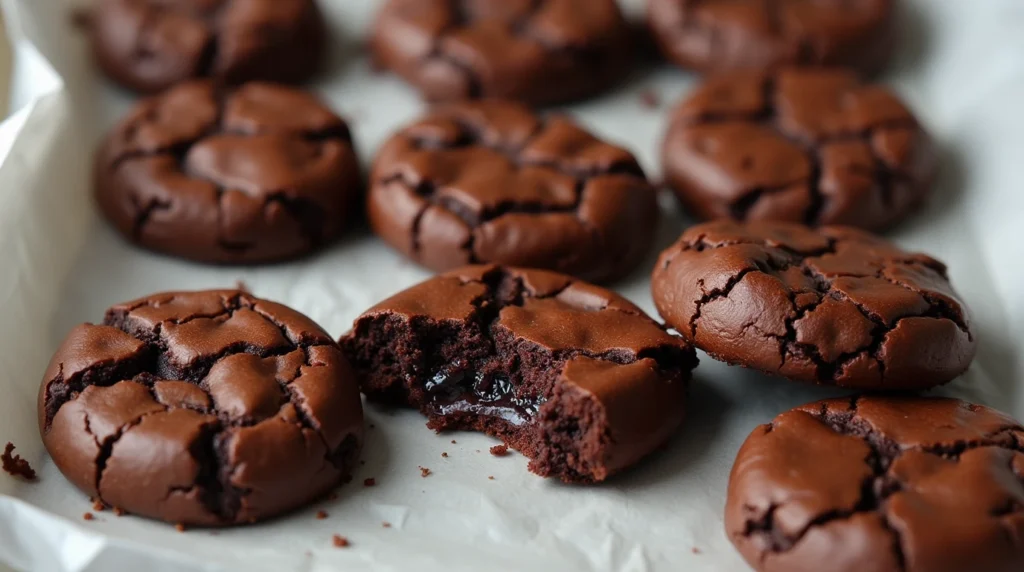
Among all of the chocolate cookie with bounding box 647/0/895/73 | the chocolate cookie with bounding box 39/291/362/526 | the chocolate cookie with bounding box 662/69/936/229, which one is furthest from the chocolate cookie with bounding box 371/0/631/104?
the chocolate cookie with bounding box 39/291/362/526

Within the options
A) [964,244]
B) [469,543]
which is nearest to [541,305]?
[469,543]

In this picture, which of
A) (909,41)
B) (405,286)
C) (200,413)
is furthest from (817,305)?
(909,41)

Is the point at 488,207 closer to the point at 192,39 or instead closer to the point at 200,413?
the point at 200,413

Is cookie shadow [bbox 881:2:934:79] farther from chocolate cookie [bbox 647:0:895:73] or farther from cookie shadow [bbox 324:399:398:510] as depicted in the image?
cookie shadow [bbox 324:399:398:510]

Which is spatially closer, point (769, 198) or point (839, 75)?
point (769, 198)

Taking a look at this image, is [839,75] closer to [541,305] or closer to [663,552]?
[541,305]

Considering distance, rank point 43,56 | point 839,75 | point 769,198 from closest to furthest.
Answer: point 769,198, point 43,56, point 839,75
